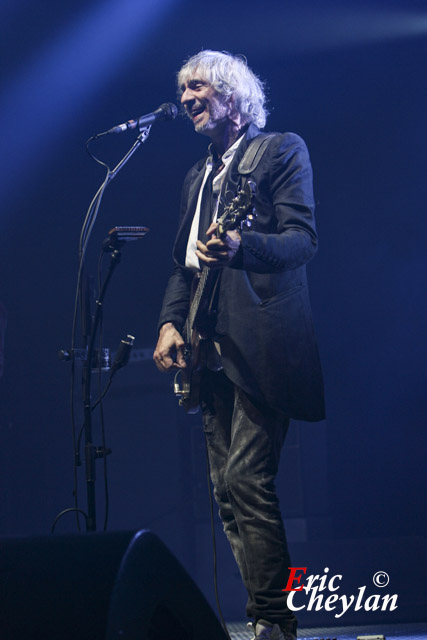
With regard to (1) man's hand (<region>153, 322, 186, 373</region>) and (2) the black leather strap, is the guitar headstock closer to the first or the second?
(2) the black leather strap

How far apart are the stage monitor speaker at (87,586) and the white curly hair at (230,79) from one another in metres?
1.58

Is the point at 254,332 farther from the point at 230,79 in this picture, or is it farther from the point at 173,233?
the point at 173,233

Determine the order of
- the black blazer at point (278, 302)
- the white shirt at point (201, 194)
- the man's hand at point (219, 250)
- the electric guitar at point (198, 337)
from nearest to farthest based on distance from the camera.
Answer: the man's hand at point (219, 250) < the black blazer at point (278, 302) < the electric guitar at point (198, 337) < the white shirt at point (201, 194)

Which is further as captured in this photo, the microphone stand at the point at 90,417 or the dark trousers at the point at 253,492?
the microphone stand at the point at 90,417

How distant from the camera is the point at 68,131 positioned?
3.94 m

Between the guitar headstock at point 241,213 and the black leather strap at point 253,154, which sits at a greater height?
the black leather strap at point 253,154

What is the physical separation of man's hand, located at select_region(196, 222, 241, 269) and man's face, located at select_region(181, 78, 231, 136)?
Answer: 656 millimetres

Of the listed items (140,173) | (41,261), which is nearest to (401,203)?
(140,173)

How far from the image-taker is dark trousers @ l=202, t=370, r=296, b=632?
177 centimetres

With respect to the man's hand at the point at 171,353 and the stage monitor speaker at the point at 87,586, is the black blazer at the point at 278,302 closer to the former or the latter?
the man's hand at the point at 171,353

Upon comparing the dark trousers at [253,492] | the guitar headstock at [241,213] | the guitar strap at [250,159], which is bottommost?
the dark trousers at [253,492]

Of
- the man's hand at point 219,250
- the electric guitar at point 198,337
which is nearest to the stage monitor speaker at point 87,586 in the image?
the man's hand at point 219,250

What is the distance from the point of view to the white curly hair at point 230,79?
7.29 ft

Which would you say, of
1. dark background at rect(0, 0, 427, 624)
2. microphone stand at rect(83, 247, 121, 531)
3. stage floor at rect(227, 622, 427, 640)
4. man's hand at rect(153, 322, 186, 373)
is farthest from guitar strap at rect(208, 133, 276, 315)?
dark background at rect(0, 0, 427, 624)
